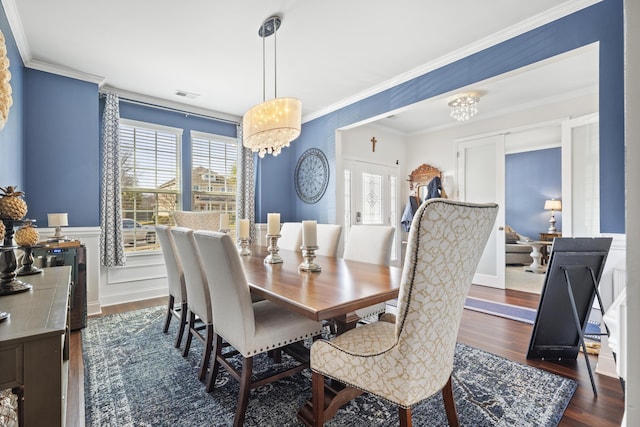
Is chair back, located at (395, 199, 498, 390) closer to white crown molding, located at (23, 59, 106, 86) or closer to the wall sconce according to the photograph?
white crown molding, located at (23, 59, 106, 86)

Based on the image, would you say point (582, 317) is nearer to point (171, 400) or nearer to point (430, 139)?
point (171, 400)

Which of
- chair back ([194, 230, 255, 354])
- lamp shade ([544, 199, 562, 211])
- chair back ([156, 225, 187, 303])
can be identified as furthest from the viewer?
lamp shade ([544, 199, 562, 211])

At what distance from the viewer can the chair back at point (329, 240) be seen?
2.81 metres

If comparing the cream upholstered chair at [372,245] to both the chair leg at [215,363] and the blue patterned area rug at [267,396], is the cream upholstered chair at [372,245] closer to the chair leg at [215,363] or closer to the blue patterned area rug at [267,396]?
the blue patterned area rug at [267,396]

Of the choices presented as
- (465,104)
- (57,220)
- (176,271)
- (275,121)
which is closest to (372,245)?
(275,121)

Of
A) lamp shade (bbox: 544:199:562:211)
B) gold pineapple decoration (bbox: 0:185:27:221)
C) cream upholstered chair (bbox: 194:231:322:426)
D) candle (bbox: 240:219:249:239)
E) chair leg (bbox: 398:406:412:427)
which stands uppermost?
lamp shade (bbox: 544:199:562:211)

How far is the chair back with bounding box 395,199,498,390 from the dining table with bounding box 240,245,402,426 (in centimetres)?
28

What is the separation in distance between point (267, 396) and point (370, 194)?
411 cm

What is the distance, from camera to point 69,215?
322 cm

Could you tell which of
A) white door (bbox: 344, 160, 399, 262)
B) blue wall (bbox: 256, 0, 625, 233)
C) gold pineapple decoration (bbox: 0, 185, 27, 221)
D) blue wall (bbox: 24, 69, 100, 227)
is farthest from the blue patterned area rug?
white door (bbox: 344, 160, 399, 262)

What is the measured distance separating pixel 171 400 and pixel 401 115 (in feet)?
15.0

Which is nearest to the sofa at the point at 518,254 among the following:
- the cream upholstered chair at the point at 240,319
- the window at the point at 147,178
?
the cream upholstered chair at the point at 240,319

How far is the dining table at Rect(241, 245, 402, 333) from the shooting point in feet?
4.16

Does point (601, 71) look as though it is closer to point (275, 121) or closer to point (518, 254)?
point (275, 121)
